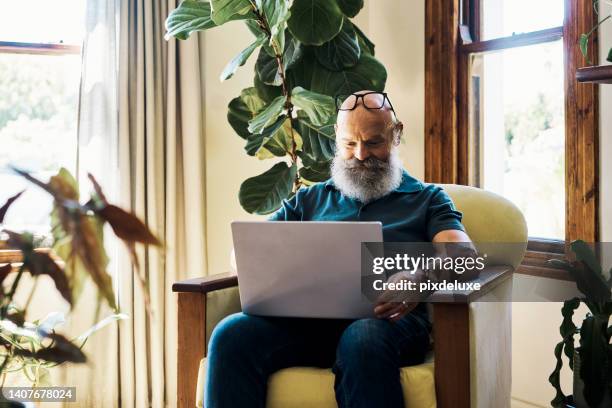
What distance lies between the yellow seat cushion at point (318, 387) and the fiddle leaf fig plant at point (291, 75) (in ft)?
A: 3.10

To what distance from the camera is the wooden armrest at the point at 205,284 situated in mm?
1893

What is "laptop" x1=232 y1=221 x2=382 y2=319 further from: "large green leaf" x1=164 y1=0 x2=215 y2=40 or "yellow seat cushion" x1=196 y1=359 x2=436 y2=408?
"large green leaf" x1=164 y1=0 x2=215 y2=40

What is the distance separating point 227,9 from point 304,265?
1100 millimetres

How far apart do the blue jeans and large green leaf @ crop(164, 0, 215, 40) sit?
113 centimetres

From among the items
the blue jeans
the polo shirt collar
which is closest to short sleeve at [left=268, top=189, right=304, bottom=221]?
the polo shirt collar

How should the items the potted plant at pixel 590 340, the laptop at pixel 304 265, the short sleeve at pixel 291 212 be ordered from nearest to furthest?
the laptop at pixel 304 265 → the potted plant at pixel 590 340 → the short sleeve at pixel 291 212

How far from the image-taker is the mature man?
1.63 meters

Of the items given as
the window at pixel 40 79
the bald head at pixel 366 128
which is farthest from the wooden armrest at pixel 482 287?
the window at pixel 40 79

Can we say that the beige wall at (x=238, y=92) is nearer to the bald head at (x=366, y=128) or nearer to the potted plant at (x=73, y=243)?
the bald head at (x=366, y=128)

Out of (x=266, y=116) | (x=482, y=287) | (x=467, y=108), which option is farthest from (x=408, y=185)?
(x=467, y=108)

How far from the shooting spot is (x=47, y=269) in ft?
1.44

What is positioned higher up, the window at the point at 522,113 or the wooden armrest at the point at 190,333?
the window at the point at 522,113

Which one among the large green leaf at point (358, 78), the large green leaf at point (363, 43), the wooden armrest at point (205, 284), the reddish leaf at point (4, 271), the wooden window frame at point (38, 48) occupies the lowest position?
the wooden armrest at point (205, 284)

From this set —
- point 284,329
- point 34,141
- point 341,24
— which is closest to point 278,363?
point 284,329
